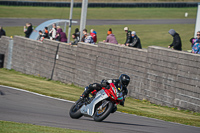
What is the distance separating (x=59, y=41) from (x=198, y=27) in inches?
310

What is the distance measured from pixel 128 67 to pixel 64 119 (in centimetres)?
736

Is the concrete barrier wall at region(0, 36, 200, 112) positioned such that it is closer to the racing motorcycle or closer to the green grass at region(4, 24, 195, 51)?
the racing motorcycle

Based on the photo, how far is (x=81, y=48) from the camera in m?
19.8

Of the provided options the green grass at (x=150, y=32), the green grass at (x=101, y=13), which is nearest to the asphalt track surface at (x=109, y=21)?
the green grass at (x=150, y=32)

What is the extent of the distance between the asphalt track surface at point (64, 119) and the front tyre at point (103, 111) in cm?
19

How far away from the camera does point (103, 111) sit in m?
9.49

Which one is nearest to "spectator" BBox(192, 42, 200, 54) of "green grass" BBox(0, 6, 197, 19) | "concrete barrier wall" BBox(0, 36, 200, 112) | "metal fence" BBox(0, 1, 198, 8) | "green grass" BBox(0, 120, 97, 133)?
"concrete barrier wall" BBox(0, 36, 200, 112)

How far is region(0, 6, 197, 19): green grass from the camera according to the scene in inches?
1862

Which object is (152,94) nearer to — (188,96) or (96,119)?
(188,96)

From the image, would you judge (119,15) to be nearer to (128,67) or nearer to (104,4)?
(104,4)

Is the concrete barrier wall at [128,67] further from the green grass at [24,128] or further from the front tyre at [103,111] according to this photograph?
the green grass at [24,128]

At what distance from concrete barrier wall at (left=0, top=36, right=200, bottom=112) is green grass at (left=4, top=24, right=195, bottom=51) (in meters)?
10.7

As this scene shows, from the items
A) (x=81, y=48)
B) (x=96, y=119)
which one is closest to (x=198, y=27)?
(x=81, y=48)

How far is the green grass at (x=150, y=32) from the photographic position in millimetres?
31911
